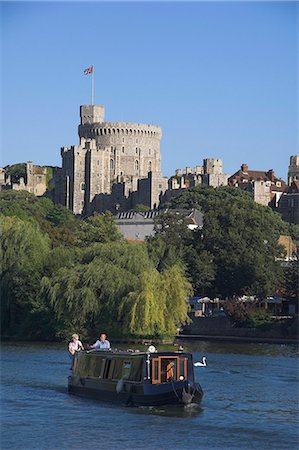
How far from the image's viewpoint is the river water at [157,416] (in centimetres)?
2606

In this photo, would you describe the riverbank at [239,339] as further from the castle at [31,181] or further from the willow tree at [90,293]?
the castle at [31,181]

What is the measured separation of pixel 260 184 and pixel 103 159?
905 inches

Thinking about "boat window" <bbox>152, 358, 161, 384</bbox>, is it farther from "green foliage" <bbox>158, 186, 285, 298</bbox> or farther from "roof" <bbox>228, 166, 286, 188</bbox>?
"roof" <bbox>228, 166, 286, 188</bbox>

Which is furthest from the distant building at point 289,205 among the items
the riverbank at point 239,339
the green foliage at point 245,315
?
the riverbank at point 239,339

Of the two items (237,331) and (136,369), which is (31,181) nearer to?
(237,331)

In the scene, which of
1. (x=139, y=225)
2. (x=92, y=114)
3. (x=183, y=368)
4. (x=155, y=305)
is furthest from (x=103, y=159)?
(x=183, y=368)

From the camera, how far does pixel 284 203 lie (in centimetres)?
14162

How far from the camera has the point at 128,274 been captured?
5409cm

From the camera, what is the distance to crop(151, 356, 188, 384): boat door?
101 ft

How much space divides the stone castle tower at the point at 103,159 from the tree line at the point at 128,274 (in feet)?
240

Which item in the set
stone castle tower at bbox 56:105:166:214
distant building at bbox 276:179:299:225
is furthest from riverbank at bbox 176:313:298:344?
stone castle tower at bbox 56:105:166:214

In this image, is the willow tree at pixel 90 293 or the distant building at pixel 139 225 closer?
the willow tree at pixel 90 293

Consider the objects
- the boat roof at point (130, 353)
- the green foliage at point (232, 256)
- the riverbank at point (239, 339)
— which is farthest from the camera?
the green foliage at point (232, 256)

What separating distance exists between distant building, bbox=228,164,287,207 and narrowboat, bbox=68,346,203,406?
106 metres
